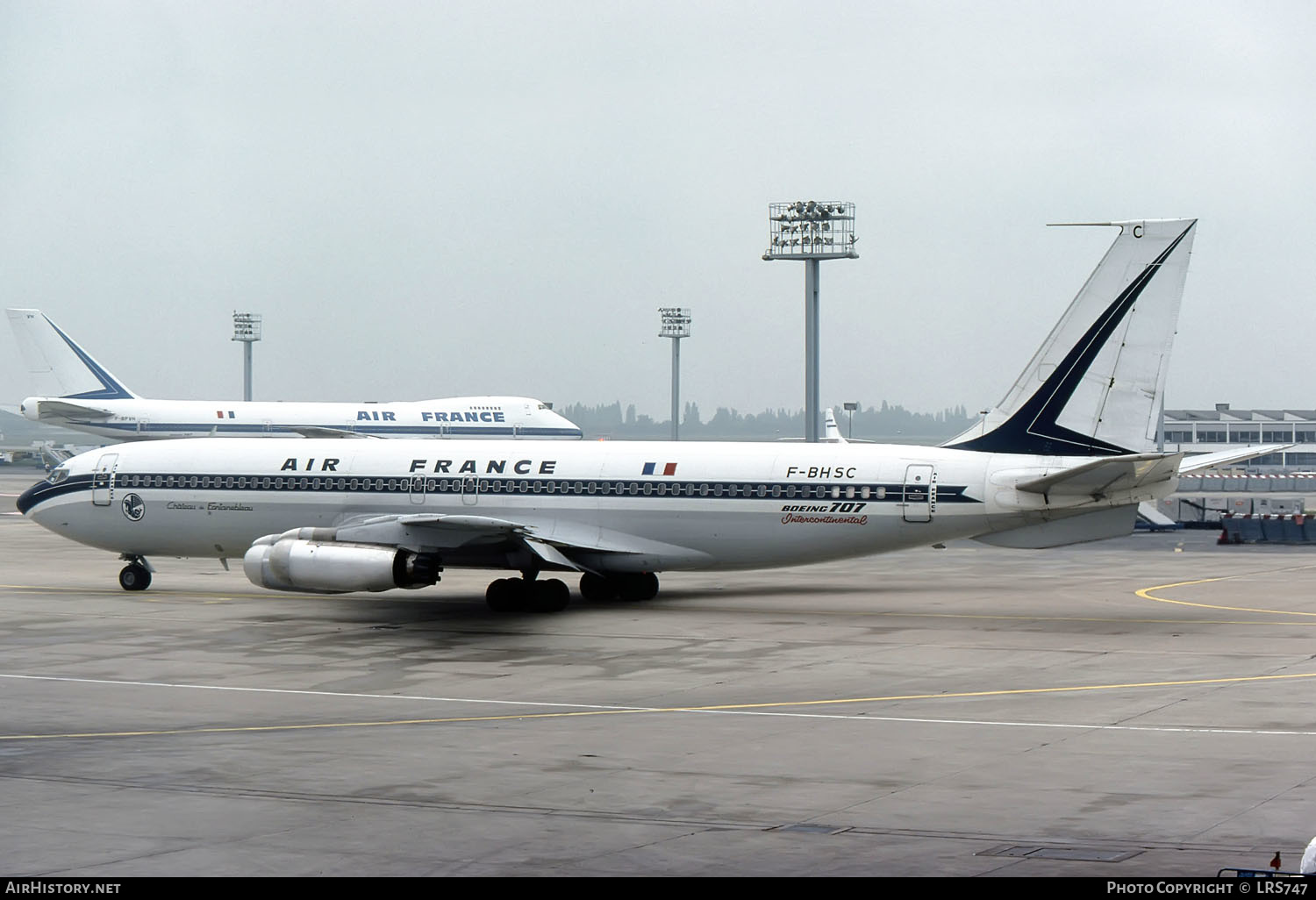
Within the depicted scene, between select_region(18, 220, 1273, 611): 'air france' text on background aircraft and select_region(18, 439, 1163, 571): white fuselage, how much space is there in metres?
0.04

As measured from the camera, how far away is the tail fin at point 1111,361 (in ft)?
105

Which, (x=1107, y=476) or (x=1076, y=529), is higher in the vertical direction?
(x=1107, y=476)

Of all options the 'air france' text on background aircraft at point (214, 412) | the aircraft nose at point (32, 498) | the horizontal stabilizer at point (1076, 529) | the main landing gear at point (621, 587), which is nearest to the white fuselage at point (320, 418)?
the 'air france' text on background aircraft at point (214, 412)

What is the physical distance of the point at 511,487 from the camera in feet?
119

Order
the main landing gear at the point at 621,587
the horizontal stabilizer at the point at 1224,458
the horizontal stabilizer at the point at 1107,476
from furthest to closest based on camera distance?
the main landing gear at the point at 621,587 < the horizontal stabilizer at the point at 1224,458 < the horizontal stabilizer at the point at 1107,476

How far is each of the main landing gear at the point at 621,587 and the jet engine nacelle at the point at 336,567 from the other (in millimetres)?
5467

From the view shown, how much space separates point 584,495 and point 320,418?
193ft

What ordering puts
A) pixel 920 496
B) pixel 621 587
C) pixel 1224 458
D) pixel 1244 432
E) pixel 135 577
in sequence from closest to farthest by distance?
1. pixel 920 496
2. pixel 1224 458
3. pixel 621 587
4. pixel 135 577
5. pixel 1244 432

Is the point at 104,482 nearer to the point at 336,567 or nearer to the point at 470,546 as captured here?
the point at 336,567

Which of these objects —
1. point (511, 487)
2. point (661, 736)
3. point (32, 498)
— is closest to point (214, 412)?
point (32, 498)

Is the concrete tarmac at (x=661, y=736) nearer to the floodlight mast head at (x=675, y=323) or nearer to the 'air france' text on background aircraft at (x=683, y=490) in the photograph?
the 'air france' text on background aircraft at (x=683, y=490)

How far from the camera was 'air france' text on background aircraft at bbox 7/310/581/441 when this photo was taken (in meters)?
92.4

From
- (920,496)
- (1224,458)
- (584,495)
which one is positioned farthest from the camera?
(584,495)
